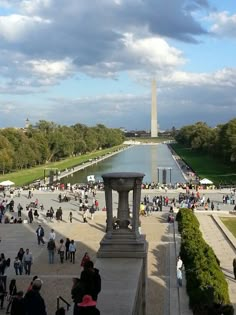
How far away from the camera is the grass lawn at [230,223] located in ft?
92.0

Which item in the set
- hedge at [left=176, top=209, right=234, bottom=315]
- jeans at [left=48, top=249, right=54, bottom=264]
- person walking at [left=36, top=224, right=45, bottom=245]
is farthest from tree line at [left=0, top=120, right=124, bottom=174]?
hedge at [left=176, top=209, right=234, bottom=315]

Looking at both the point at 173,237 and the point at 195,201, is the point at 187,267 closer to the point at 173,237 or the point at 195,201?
the point at 173,237

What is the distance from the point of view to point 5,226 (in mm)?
29531

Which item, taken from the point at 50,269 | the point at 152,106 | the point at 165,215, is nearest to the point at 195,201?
the point at 165,215

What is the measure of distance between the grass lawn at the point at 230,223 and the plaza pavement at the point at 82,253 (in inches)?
122

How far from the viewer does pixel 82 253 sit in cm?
2202

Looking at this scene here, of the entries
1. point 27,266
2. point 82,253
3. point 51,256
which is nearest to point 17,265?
point 27,266

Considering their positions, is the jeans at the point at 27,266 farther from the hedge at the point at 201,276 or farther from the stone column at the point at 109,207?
the stone column at the point at 109,207

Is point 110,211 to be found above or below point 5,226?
above

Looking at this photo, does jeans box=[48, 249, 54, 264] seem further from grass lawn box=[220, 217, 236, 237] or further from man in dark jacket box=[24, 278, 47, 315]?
man in dark jacket box=[24, 278, 47, 315]

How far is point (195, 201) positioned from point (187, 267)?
2195cm

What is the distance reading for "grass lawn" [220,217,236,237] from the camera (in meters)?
28.0

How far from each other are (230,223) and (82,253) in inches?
450

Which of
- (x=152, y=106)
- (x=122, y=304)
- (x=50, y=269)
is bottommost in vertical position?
(x=50, y=269)
